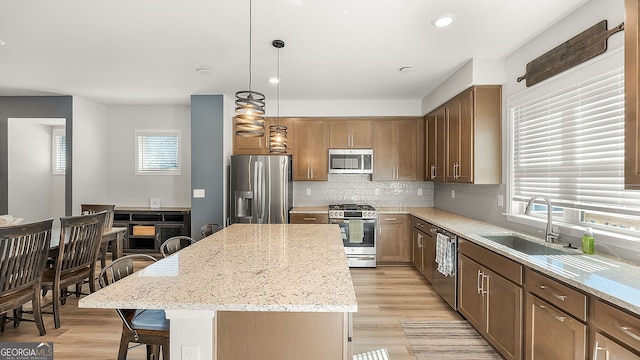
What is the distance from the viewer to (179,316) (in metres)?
1.14

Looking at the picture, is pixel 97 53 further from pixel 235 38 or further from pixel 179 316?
pixel 179 316

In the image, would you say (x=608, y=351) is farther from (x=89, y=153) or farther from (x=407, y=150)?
(x=89, y=153)

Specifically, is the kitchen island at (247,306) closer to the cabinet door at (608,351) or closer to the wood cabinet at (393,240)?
the cabinet door at (608,351)

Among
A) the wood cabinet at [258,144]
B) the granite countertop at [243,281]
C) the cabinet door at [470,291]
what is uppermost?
the wood cabinet at [258,144]

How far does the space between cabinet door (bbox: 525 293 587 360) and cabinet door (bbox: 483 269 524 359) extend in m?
0.09

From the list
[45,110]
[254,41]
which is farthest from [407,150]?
[45,110]

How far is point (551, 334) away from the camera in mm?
1601

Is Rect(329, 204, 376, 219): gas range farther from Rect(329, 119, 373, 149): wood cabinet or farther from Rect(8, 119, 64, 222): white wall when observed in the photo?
Rect(8, 119, 64, 222): white wall

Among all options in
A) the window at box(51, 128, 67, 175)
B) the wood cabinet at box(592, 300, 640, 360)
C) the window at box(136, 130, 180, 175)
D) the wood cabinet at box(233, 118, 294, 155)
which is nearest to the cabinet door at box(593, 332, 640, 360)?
the wood cabinet at box(592, 300, 640, 360)

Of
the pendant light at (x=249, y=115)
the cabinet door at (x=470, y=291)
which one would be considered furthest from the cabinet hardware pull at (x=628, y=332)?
the pendant light at (x=249, y=115)

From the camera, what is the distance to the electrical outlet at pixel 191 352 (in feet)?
3.79

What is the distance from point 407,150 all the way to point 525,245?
2479mm

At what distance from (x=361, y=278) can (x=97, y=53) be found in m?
3.98

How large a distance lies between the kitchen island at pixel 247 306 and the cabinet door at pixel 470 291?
156cm
